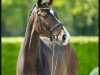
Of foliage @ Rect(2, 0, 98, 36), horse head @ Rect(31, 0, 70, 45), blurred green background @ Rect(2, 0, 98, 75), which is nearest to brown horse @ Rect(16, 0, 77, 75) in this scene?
horse head @ Rect(31, 0, 70, 45)

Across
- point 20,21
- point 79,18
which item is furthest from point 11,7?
point 79,18

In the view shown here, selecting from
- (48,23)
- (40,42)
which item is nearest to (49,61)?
(40,42)

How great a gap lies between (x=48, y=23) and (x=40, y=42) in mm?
551

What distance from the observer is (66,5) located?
86.1 ft

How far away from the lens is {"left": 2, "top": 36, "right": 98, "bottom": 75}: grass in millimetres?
16344

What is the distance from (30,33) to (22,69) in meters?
0.50

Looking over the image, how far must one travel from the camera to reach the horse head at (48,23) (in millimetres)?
7029

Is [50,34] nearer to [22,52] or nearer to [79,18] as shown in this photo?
[22,52]

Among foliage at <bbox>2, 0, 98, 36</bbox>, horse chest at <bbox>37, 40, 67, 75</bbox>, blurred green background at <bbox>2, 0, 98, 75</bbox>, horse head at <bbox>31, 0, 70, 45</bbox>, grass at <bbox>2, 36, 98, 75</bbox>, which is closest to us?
horse head at <bbox>31, 0, 70, 45</bbox>

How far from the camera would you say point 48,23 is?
7129 millimetres

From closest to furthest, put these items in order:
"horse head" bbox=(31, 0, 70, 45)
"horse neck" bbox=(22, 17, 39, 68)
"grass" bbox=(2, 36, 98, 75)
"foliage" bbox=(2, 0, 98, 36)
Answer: "horse head" bbox=(31, 0, 70, 45), "horse neck" bbox=(22, 17, 39, 68), "grass" bbox=(2, 36, 98, 75), "foliage" bbox=(2, 0, 98, 36)

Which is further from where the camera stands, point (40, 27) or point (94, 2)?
point (94, 2)

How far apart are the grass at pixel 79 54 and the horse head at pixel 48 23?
898cm

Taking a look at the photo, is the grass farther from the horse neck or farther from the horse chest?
the horse neck
